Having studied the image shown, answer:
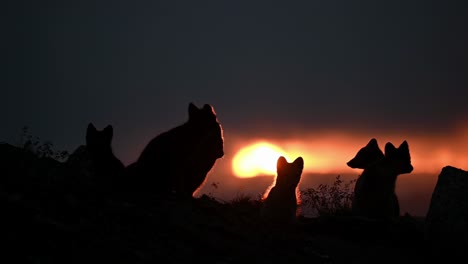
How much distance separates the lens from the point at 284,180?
13.5m

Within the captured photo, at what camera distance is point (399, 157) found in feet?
50.3

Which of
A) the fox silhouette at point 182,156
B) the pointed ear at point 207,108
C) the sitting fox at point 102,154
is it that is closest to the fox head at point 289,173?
the fox silhouette at point 182,156

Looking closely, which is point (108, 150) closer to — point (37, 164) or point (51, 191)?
point (37, 164)

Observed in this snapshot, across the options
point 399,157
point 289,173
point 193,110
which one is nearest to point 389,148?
point 399,157

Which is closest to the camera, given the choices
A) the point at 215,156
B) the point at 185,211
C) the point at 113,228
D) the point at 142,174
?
the point at 113,228

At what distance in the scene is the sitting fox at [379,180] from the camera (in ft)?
50.4

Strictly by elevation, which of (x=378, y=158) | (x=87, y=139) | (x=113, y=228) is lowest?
(x=113, y=228)

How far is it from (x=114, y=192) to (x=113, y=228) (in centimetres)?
297

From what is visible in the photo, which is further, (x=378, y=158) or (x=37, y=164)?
(x=378, y=158)

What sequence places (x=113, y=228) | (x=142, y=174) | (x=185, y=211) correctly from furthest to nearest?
(x=142, y=174)
(x=185, y=211)
(x=113, y=228)

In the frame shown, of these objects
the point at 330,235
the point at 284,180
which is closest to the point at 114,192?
the point at 284,180

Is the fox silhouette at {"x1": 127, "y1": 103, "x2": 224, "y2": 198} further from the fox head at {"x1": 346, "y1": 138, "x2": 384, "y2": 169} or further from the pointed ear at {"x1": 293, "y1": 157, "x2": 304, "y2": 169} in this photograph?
the fox head at {"x1": 346, "y1": 138, "x2": 384, "y2": 169}

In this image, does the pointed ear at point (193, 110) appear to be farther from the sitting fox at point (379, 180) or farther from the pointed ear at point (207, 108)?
the sitting fox at point (379, 180)

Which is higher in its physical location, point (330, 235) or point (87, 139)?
point (87, 139)
